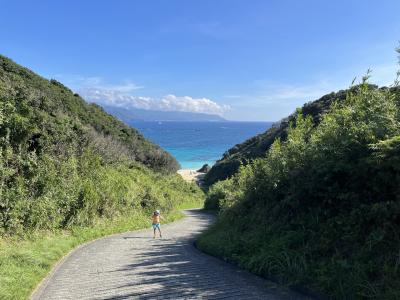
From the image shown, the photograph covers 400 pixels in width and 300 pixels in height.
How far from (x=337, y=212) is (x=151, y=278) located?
4264 mm

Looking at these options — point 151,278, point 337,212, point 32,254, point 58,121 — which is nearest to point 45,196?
point 32,254

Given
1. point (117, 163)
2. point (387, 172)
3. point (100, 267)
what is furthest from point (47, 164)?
point (117, 163)

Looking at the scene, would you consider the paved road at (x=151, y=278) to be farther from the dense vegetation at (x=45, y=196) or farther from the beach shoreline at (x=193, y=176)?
the beach shoreline at (x=193, y=176)

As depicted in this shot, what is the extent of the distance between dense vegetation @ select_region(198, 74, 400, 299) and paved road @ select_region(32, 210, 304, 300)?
605 mm

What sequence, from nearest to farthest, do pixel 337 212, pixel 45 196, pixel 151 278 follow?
pixel 337 212 → pixel 151 278 → pixel 45 196

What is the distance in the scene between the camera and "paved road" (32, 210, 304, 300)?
6.97m

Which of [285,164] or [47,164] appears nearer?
[285,164]

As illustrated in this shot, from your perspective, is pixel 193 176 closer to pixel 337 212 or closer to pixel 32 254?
pixel 32 254

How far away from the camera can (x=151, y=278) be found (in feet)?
26.6

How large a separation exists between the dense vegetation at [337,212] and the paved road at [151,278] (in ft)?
1.99

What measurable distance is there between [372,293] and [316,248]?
1.75 meters

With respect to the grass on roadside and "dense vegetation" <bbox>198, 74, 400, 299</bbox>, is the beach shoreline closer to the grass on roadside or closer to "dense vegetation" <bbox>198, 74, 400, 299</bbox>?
the grass on roadside

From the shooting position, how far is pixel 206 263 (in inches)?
373

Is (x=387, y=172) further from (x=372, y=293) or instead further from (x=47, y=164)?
(x=47, y=164)
